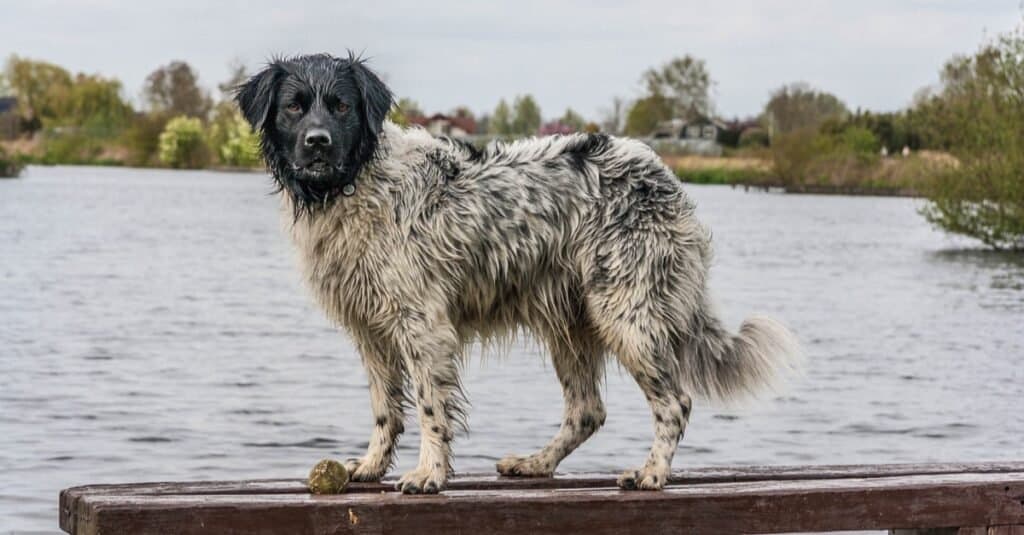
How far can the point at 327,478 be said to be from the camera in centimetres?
696

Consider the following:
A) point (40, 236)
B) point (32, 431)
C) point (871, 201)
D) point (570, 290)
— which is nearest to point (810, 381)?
point (32, 431)

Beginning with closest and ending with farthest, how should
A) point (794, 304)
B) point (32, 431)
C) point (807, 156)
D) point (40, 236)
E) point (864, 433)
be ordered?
point (32, 431) → point (864, 433) → point (794, 304) → point (40, 236) → point (807, 156)

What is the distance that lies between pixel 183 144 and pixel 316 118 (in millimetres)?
122718

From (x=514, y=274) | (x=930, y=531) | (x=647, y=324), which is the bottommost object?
(x=930, y=531)

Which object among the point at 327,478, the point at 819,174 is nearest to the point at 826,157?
the point at 819,174

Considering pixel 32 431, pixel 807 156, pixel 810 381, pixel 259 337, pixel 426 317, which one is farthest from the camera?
pixel 807 156

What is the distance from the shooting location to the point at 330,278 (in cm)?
710

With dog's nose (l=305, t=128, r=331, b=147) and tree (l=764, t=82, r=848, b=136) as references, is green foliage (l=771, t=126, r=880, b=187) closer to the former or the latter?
tree (l=764, t=82, r=848, b=136)

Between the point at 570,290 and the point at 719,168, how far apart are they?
100162 mm

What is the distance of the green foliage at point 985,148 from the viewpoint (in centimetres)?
4003

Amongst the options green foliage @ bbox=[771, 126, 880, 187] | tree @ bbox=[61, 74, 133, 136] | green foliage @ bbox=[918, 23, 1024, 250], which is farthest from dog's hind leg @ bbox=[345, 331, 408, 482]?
tree @ bbox=[61, 74, 133, 136]

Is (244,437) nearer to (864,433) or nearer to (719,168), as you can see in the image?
(864,433)

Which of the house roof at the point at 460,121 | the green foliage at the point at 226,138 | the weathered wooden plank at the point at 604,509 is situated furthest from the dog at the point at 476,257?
the house roof at the point at 460,121

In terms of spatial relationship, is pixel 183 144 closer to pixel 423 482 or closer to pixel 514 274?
pixel 514 274
